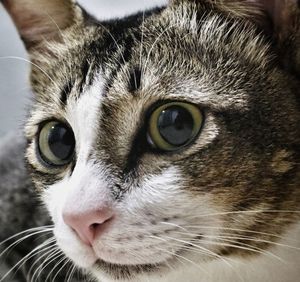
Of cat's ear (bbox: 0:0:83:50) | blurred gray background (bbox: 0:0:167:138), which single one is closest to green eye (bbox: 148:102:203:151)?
cat's ear (bbox: 0:0:83:50)

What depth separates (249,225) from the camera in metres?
0.90

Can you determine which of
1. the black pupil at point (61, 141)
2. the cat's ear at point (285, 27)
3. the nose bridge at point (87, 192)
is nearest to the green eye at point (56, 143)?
the black pupil at point (61, 141)

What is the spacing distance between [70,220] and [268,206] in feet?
0.93

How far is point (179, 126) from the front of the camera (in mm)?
884

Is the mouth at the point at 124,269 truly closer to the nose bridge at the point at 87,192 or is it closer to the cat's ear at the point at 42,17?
the nose bridge at the point at 87,192

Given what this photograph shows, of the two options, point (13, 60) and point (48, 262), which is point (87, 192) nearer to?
point (48, 262)

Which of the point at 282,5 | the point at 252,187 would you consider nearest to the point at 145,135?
the point at 252,187

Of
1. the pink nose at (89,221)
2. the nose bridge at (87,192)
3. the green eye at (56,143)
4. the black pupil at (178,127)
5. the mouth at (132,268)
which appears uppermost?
the green eye at (56,143)

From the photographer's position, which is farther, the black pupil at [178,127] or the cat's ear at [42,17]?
the cat's ear at [42,17]

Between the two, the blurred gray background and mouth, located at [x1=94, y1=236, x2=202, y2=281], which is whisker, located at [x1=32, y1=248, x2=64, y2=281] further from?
the blurred gray background

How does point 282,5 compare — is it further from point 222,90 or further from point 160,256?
point 160,256

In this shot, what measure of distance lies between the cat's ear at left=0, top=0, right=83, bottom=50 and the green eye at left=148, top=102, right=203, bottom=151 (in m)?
0.35

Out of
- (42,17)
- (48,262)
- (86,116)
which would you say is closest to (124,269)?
(86,116)

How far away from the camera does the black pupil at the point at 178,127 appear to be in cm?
88
